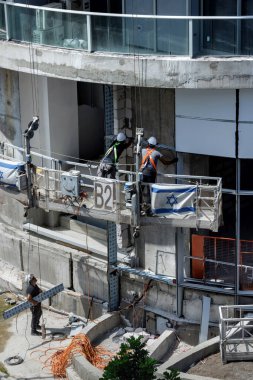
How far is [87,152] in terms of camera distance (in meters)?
28.8

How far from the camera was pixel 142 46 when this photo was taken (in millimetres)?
23453

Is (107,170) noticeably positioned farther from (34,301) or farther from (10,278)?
(10,278)

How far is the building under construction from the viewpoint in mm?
22812

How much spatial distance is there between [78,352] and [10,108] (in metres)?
7.84

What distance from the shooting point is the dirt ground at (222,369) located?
22172 mm

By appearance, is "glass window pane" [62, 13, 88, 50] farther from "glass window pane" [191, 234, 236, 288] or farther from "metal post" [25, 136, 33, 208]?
"glass window pane" [191, 234, 236, 288]

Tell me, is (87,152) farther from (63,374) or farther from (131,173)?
(63,374)

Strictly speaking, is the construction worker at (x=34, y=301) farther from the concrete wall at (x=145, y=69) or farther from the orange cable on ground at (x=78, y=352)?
the concrete wall at (x=145, y=69)

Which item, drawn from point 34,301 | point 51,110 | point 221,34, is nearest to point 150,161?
point 221,34

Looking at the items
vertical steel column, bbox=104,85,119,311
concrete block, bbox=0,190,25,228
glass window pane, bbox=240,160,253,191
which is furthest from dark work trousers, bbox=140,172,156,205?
concrete block, bbox=0,190,25,228

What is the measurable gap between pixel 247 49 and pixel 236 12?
1093 mm

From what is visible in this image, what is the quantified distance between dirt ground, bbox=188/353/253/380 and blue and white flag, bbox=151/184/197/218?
369cm

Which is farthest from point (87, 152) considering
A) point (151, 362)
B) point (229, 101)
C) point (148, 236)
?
point (151, 362)

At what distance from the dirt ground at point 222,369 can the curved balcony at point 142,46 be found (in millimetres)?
6737
